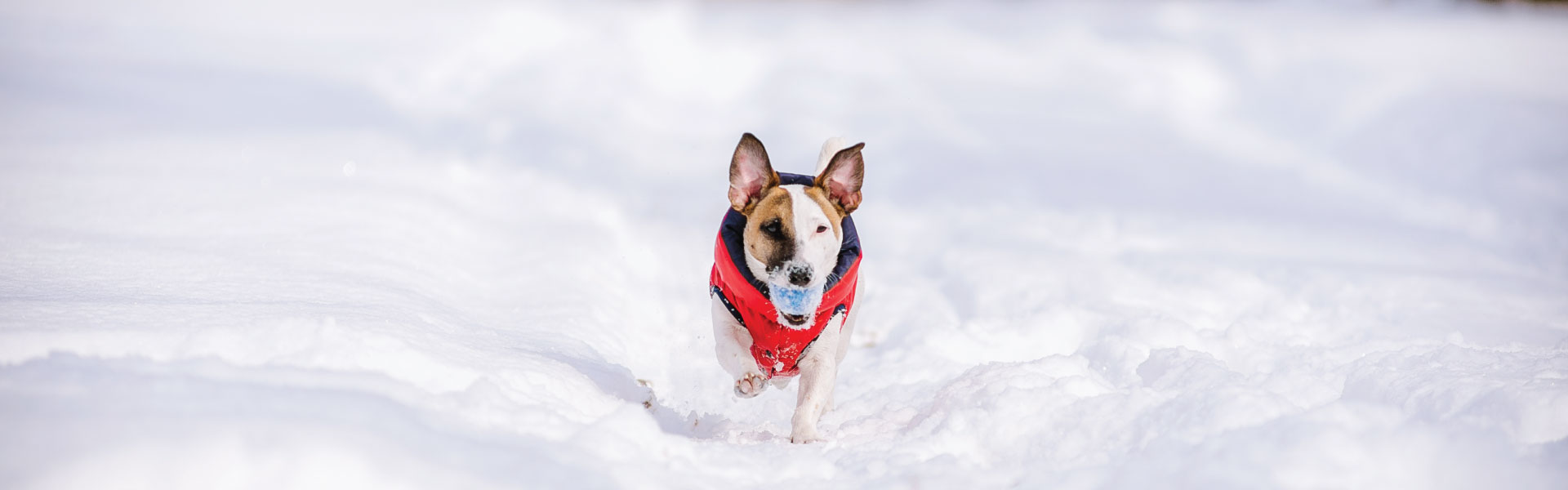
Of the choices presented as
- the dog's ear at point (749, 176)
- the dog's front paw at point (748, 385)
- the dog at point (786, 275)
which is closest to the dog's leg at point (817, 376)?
the dog at point (786, 275)

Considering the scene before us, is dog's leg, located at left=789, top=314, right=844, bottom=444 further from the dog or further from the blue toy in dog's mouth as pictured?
the blue toy in dog's mouth

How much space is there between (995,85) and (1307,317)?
15118mm

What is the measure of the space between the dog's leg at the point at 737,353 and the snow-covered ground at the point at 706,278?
20cm

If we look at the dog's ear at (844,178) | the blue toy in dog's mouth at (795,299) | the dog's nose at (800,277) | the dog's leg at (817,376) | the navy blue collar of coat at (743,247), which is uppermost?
the dog's ear at (844,178)

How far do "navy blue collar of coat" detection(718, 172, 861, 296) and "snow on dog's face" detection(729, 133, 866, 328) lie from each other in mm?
23

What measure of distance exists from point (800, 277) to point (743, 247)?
1.50 feet

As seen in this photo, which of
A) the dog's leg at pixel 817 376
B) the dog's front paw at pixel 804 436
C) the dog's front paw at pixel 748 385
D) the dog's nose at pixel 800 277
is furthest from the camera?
the dog's front paw at pixel 748 385

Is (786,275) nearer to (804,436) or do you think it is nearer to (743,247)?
(743,247)

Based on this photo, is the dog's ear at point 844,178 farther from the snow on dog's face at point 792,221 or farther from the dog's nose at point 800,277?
the dog's nose at point 800,277

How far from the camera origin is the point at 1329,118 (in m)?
15.4

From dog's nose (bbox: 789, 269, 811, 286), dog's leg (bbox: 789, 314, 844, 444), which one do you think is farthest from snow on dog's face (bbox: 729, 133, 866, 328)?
dog's leg (bbox: 789, 314, 844, 444)

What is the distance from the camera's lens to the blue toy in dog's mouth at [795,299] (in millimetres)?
3504

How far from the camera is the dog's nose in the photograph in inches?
136

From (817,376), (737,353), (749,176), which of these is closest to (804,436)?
(817,376)
